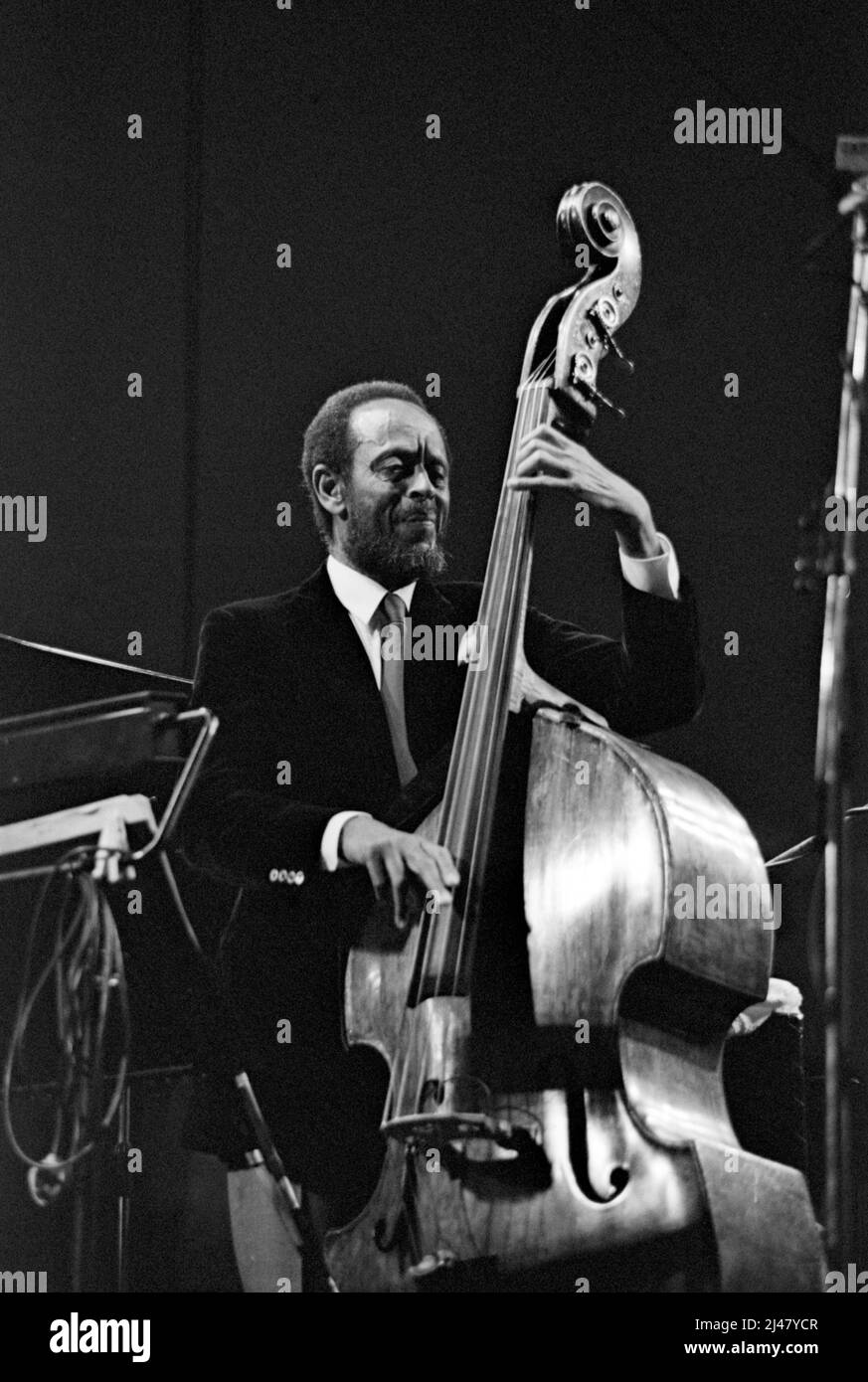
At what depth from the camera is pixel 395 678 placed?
3.04 m

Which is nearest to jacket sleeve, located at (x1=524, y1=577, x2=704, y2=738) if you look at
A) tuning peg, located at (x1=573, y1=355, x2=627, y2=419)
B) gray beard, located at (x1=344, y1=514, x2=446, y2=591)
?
gray beard, located at (x1=344, y1=514, x2=446, y2=591)

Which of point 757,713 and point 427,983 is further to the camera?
point 757,713

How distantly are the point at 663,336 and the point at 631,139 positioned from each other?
0.35 meters

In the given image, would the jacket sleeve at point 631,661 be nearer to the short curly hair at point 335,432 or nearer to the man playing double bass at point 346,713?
the man playing double bass at point 346,713

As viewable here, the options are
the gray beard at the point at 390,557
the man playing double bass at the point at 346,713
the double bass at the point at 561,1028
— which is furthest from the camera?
the gray beard at the point at 390,557

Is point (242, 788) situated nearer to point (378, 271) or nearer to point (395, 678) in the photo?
point (395, 678)

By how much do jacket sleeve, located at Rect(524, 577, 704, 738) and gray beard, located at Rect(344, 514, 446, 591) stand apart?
187 mm

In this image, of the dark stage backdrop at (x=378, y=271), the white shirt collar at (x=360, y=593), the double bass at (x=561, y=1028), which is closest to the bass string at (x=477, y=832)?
the double bass at (x=561, y=1028)

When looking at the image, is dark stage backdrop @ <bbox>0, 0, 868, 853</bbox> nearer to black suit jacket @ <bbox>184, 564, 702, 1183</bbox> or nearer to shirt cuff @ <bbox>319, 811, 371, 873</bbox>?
black suit jacket @ <bbox>184, 564, 702, 1183</bbox>

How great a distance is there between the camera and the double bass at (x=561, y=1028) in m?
2.62

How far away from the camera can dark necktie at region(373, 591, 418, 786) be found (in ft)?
9.80

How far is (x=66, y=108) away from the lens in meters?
3.35
